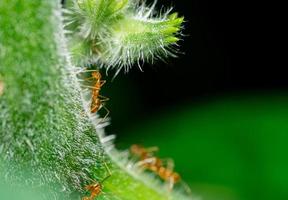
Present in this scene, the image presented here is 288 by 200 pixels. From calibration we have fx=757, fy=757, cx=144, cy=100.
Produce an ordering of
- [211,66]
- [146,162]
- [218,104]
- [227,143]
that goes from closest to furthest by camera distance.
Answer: [146,162], [227,143], [218,104], [211,66]

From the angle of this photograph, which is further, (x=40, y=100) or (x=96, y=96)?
(x=96, y=96)

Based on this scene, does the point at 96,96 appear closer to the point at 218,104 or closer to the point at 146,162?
the point at 146,162

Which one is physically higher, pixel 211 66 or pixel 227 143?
pixel 211 66

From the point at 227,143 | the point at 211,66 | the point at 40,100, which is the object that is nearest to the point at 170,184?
the point at 40,100

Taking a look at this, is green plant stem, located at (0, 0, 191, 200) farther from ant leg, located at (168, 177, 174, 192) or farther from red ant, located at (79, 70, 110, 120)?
ant leg, located at (168, 177, 174, 192)

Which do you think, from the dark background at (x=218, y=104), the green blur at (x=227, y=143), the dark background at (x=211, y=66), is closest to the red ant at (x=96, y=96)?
the dark background at (x=218, y=104)

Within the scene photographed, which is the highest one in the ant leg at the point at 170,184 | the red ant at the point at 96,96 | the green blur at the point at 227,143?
the red ant at the point at 96,96

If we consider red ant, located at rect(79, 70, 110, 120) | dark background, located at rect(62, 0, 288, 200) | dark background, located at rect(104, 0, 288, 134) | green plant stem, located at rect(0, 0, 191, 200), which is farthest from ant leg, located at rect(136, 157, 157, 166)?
dark background, located at rect(104, 0, 288, 134)

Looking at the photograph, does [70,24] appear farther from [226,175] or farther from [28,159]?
[226,175]

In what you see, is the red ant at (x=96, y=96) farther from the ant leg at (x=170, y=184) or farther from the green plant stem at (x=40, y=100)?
the ant leg at (x=170, y=184)
